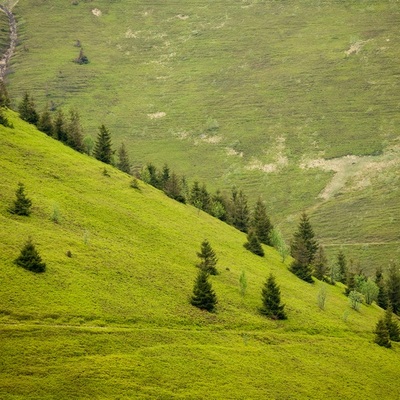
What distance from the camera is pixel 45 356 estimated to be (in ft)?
208

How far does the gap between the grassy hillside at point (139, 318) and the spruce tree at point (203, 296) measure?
5.98 feet

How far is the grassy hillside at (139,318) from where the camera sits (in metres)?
64.9

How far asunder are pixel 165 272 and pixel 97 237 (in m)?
13.2

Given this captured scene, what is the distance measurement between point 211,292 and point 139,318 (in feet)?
50.8

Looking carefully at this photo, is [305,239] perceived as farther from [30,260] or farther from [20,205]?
[30,260]

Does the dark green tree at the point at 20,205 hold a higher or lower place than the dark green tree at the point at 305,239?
lower

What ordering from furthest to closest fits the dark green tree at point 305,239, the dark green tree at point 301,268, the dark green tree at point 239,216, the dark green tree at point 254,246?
the dark green tree at point 239,216 < the dark green tree at point 305,239 < the dark green tree at point 254,246 < the dark green tree at point 301,268

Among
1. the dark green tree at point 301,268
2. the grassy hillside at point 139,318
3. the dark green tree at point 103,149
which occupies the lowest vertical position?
the grassy hillside at point 139,318

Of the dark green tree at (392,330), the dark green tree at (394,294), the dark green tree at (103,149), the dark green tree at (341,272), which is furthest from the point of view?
the dark green tree at (341,272)

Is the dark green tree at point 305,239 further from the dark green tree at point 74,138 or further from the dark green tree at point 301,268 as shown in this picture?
the dark green tree at point 74,138

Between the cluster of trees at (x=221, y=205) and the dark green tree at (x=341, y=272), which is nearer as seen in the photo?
the cluster of trees at (x=221, y=205)

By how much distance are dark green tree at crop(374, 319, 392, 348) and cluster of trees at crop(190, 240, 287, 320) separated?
63.2 feet

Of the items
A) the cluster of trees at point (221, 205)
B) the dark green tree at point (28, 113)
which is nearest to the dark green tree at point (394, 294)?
the cluster of trees at point (221, 205)

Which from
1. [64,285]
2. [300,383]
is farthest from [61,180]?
[300,383]
